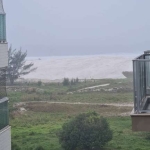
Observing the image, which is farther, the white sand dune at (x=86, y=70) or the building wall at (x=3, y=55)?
the white sand dune at (x=86, y=70)

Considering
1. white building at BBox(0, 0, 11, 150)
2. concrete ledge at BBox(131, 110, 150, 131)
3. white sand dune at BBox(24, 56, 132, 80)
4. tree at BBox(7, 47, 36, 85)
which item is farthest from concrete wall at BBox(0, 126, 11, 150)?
white sand dune at BBox(24, 56, 132, 80)

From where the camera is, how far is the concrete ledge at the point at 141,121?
3.54 metres

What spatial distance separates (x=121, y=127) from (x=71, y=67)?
3290 centimetres

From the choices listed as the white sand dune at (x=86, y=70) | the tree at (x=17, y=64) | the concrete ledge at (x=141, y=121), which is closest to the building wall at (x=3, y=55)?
the concrete ledge at (x=141, y=121)

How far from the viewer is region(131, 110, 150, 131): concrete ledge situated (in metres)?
3.54

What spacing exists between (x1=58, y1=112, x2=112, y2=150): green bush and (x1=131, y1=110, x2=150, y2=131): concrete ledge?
8.81m

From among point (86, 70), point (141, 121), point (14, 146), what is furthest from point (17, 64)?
point (141, 121)

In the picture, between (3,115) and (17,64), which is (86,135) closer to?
(3,115)

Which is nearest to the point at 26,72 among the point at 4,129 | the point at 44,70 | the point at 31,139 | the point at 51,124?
the point at 44,70

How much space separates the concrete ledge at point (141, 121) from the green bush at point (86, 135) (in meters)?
8.81

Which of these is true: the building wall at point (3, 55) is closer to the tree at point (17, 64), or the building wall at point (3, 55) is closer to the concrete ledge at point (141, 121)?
the concrete ledge at point (141, 121)

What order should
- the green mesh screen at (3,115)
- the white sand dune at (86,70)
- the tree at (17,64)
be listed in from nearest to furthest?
the green mesh screen at (3,115) → the tree at (17,64) → the white sand dune at (86,70)

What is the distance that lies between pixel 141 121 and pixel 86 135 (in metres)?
8.85

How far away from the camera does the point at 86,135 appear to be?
12.3 m
